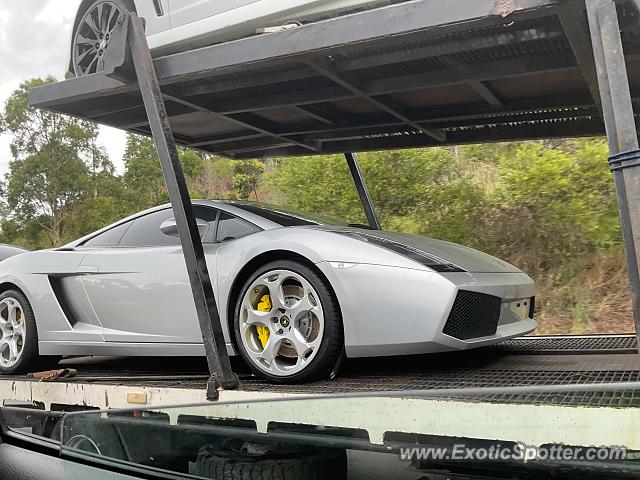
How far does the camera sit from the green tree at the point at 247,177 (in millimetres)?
15391

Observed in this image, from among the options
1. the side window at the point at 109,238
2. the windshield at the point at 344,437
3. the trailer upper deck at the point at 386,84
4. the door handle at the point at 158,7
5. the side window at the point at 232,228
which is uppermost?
the door handle at the point at 158,7

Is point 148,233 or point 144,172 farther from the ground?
point 144,172

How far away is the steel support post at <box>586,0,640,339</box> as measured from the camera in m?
1.89

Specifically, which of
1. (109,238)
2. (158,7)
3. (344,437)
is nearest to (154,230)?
(109,238)

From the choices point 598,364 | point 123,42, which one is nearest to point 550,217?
point 598,364

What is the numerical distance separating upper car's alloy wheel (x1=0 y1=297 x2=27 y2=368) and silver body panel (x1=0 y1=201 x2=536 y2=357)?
14 centimetres

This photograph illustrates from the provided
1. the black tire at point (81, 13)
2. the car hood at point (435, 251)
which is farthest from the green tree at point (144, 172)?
the car hood at point (435, 251)

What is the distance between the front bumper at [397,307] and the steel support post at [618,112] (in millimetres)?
878

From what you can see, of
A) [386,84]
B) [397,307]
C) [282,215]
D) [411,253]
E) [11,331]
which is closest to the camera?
[397,307]

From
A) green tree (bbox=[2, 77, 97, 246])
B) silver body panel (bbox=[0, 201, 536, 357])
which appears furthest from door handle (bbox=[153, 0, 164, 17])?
green tree (bbox=[2, 77, 97, 246])

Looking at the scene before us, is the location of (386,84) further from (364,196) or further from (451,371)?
(364,196)

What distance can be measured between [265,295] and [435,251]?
959mm

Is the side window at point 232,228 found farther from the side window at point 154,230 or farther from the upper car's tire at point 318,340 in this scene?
the upper car's tire at point 318,340

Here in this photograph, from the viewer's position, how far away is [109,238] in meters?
3.93
